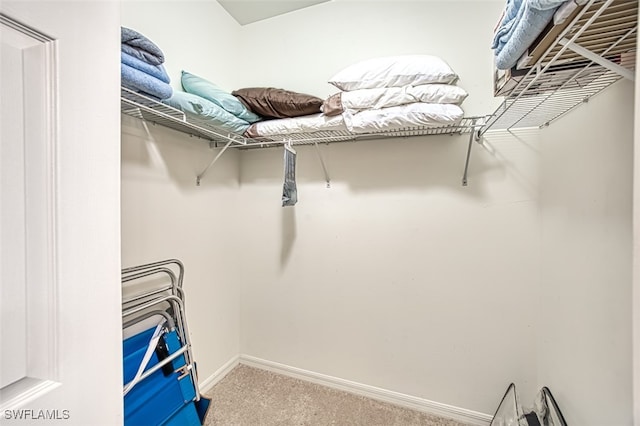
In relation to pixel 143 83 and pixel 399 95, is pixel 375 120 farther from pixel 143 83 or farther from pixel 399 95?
pixel 143 83

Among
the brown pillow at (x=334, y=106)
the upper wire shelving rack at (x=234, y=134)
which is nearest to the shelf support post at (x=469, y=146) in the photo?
the upper wire shelving rack at (x=234, y=134)

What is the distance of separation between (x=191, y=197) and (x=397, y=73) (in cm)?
143

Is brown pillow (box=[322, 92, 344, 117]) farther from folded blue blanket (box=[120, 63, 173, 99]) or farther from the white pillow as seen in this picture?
folded blue blanket (box=[120, 63, 173, 99])

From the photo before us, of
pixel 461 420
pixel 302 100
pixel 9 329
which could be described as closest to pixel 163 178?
pixel 302 100

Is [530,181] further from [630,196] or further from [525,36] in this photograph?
[525,36]

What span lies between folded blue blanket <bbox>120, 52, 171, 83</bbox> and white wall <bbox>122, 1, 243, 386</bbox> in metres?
0.33

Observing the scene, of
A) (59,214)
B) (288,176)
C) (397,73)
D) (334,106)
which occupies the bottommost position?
(59,214)

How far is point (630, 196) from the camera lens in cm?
88

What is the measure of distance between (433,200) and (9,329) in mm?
1709

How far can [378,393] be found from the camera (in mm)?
1734

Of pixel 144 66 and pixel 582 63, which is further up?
pixel 144 66

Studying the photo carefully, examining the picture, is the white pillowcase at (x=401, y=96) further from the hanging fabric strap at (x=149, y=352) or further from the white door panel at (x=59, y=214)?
the hanging fabric strap at (x=149, y=352)

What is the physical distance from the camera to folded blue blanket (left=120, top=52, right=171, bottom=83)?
1.05 m

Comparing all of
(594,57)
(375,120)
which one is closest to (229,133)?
(375,120)
